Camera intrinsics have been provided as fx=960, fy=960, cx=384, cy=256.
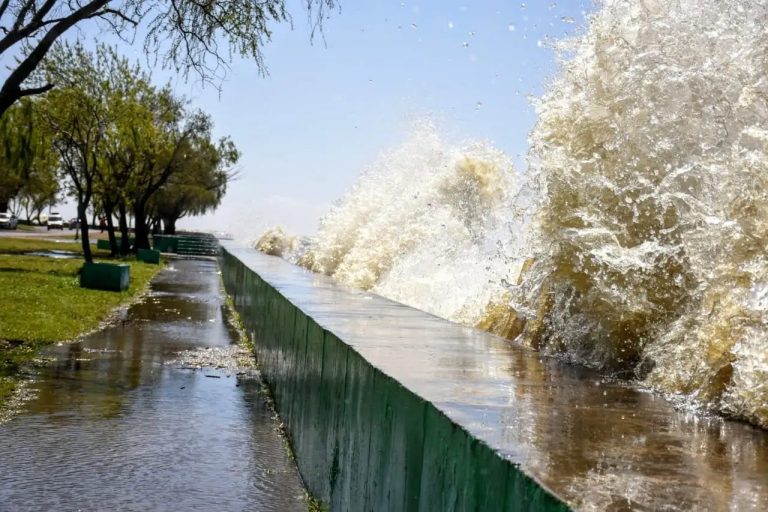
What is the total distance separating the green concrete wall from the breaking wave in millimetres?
1155

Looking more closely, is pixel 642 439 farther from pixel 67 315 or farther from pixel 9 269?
pixel 9 269

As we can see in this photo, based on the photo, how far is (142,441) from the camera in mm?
6207

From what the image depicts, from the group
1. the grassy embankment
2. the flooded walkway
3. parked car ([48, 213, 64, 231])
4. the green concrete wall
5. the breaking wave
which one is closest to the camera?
the green concrete wall

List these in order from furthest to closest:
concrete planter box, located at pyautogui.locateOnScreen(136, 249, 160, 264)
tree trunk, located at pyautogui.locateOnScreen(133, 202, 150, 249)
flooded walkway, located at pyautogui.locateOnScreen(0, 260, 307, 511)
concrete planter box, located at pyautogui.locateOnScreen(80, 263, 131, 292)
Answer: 1. tree trunk, located at pyautogui.locateOnScreen(133, 202, 150, 249)
2. concrete planter box, located at pyautogui.locateOnScreen(136, 249, 160, 264)
3. concrete planter box, located at pyautogui.locateOnScreen(80, 263, 131, 292)
4. flooded walkway, located at pyautogui.locateOnScreen(0, 260, 307, 511)

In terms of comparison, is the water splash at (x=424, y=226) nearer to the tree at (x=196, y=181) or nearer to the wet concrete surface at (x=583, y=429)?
the wet concrete surface at (x=583, y=429)

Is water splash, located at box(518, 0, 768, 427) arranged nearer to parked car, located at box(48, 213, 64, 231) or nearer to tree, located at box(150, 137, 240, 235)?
tree, located at box(150, 137, 240, 235)

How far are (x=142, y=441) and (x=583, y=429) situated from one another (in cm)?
413

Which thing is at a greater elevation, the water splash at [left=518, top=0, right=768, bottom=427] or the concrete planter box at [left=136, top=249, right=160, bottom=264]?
the water splash at [left=518, top=0, right=768, bottom=427]

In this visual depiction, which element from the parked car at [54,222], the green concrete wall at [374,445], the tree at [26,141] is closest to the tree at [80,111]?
the tree at [26,141]

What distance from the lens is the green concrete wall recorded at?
7.61ft

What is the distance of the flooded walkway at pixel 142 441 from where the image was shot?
5027mm

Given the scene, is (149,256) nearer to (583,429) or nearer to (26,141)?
(26,141)

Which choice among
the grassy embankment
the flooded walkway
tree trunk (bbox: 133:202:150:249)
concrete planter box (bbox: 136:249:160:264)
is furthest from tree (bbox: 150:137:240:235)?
the flooded walkway

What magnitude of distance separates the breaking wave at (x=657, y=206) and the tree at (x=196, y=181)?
43823 millimetres
